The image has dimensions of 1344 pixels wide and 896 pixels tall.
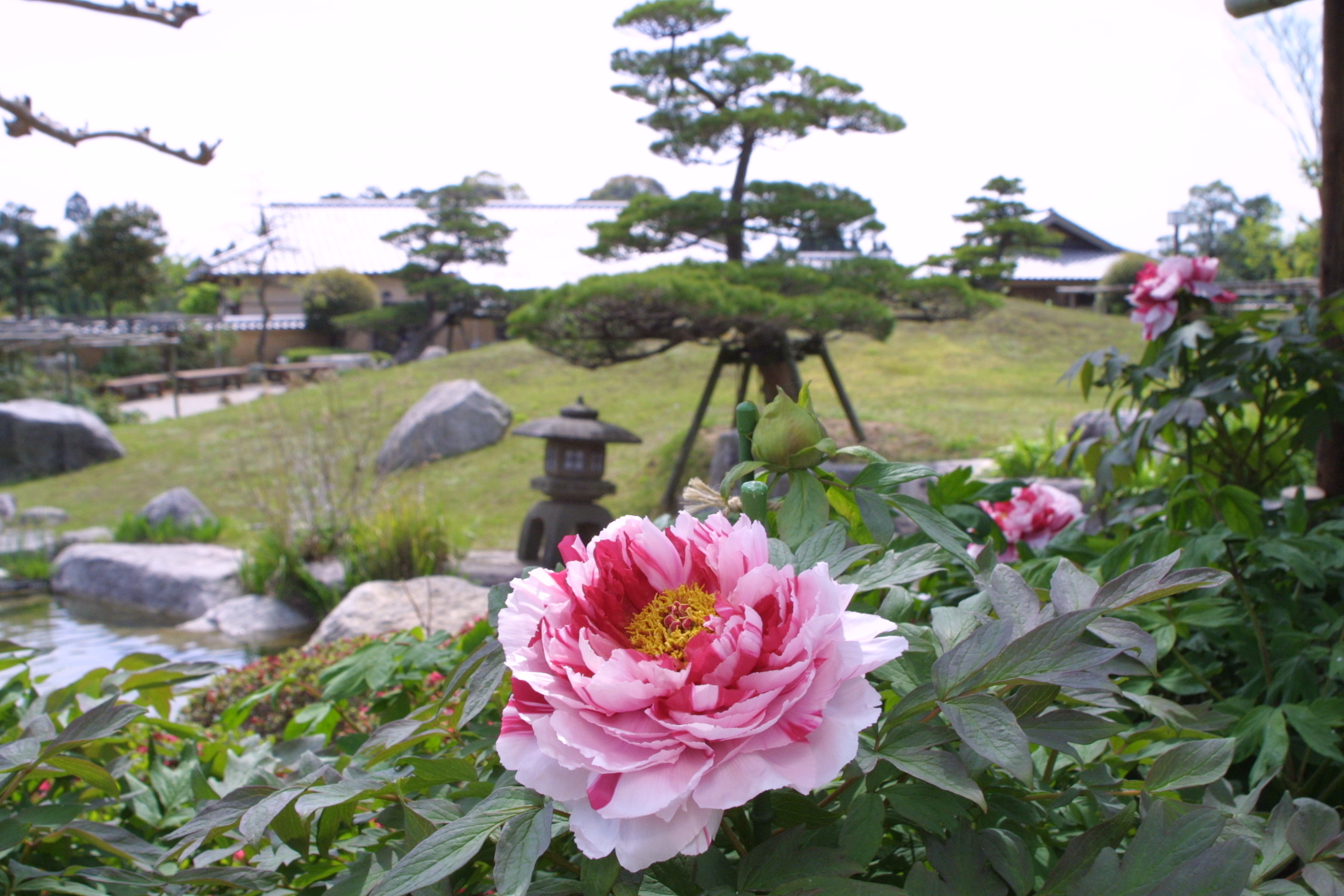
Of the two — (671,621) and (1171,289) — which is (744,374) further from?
(671,621)

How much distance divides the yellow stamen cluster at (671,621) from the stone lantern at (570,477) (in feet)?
18.2

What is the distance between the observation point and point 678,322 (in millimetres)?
7984

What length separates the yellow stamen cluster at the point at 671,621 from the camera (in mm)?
513

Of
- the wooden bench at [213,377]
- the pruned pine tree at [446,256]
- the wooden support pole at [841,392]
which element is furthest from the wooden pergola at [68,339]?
the wooden support pole at [841,392]

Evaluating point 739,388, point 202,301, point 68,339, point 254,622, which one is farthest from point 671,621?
point 202,301

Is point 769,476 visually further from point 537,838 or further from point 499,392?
point 499,392

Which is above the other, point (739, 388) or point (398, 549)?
point (739, 388)

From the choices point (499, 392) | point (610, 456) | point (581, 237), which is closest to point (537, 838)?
point (610, 456)

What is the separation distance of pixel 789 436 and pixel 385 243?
25661mm

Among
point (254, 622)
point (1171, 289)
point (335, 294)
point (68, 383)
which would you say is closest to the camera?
point (1171, 289)

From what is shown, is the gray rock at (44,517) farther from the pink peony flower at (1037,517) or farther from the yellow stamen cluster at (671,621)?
the yellow stamen cluster at (671,621)

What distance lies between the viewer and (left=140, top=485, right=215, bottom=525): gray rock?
8.20 metres

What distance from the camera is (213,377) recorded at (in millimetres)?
19688

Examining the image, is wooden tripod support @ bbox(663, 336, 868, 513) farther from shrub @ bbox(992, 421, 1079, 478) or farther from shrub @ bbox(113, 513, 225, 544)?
shrub @ bbox(113, 513, 225, 544)
